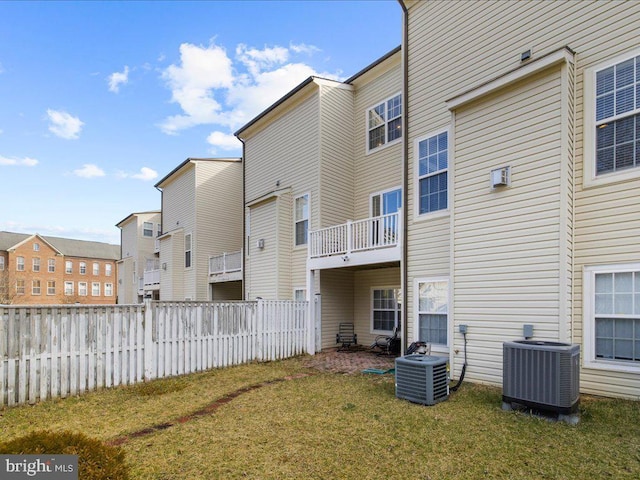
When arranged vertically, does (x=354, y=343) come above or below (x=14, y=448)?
below

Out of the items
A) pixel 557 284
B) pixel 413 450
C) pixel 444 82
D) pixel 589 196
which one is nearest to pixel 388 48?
pixel 444 82

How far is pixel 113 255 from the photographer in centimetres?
4731

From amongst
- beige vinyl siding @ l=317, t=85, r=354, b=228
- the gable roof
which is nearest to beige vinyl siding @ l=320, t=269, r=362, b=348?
beige vinyl siding @ l=317, t=85, r=354, b=228

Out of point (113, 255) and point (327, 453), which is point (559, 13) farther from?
point (113, 255)

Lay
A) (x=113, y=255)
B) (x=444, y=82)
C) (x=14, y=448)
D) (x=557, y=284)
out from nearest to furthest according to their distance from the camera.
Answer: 1. (x=14, y=448)
2. (x=557, y=284)
3. (x=444, y=82)
4. (x=113, y=255)

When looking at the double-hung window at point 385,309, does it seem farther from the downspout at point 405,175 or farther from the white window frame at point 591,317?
the white window frame at point 591,317

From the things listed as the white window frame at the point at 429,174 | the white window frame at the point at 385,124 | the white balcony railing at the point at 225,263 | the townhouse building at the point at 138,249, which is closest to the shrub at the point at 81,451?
the white window frame at the point at 429,174

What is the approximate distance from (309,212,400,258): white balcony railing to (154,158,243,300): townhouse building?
26.2ft

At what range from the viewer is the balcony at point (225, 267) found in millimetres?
16719

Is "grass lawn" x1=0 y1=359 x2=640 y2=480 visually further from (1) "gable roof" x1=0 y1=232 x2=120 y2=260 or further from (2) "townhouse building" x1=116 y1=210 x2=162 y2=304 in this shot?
(1) "gable roof" x1=0 y1=232 x2=120 y2=260

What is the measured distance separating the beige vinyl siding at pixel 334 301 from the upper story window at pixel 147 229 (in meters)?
20.9

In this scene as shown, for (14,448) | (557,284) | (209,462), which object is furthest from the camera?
(557,284)

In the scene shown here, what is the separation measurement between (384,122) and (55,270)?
45.5 meters

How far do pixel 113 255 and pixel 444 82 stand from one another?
49.5 metres
